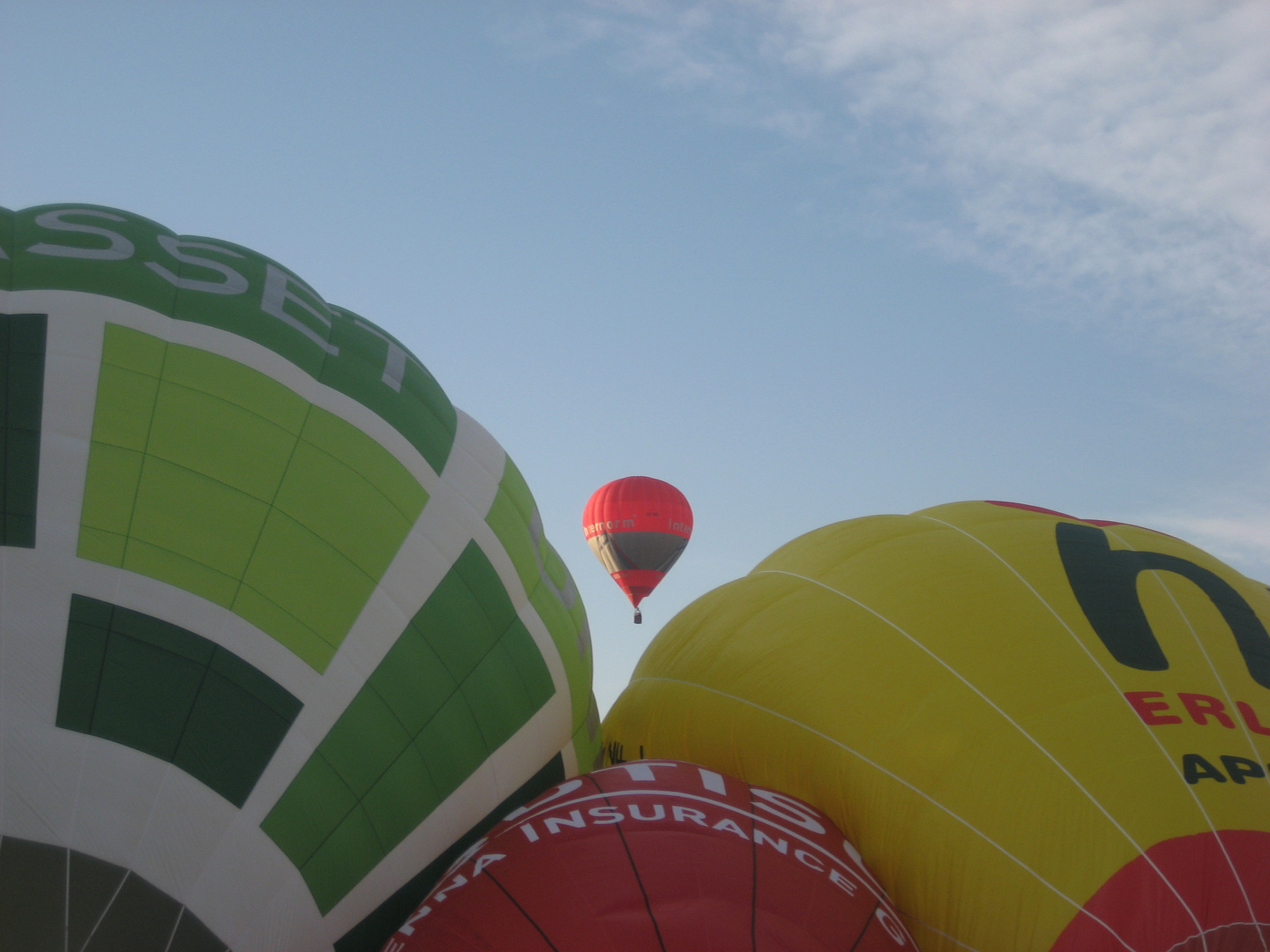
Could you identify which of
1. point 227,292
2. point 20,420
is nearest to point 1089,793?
point 227,292

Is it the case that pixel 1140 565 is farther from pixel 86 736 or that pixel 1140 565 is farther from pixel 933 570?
pixel 86 736

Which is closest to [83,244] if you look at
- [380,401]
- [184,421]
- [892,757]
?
[184,421]

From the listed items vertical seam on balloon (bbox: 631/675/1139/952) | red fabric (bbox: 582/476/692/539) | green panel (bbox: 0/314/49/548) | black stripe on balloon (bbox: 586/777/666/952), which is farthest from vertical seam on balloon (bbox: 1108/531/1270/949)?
red fabric (bbox: 582/476/692/539)

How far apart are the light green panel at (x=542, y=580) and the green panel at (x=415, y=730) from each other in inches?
6.0

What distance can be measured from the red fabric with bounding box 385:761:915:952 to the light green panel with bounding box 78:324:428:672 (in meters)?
0.65

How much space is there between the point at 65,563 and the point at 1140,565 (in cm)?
287

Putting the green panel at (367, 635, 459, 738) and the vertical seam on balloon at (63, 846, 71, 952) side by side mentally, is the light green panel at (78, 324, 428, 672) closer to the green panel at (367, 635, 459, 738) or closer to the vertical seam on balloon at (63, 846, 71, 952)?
the green panel at (367, 635, 459, 738)

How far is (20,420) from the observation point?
7.44 feet

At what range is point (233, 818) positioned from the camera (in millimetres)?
2238

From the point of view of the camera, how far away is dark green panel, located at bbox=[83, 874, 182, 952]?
2.02 meters

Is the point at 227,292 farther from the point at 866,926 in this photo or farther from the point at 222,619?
the point at 866,926

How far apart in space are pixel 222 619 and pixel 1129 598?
241 centimetres

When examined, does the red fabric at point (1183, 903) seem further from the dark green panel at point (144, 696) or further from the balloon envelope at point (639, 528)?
the balloon envelope at point (639, 528)

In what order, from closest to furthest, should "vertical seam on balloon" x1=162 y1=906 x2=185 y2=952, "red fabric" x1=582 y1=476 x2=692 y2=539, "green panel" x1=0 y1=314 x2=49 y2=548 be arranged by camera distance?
"vertical seam on balloon" x1=162 y1=906 x2=185 y2=952 → "green panel" x1=0 y1=314 x2=49 y2=548 → "red fabric" x1=582 y1=476 x2=692 y2=539
